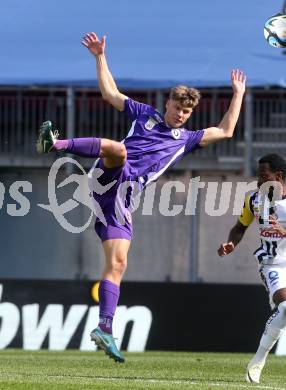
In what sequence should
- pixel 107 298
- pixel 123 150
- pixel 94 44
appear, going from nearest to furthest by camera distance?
pixel 123 150, pixel 107 298, pixel 94 44

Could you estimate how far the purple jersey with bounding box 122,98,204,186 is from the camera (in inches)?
428

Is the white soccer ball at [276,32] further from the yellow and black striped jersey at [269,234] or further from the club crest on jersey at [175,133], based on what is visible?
the yellow and black striped jersey at [269,234]

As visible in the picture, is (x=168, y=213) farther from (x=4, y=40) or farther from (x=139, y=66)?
(x=4, y=40)

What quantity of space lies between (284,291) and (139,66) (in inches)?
396

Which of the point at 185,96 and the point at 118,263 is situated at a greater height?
the point at 185,96

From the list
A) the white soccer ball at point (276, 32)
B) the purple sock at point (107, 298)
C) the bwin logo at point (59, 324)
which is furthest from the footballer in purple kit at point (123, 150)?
the bwin logo at point (59, 324)

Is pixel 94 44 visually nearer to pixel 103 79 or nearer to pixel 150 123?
pixel 103 79

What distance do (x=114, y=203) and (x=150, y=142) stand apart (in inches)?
27.9

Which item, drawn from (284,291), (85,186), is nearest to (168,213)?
(85,186)

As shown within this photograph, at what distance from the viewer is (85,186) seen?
56.2 feet

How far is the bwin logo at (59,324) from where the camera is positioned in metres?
16.4

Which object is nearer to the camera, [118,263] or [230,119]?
[118,263]

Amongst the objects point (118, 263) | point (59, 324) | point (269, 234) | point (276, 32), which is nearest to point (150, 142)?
point (118, 263)

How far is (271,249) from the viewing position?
33.9 ft
